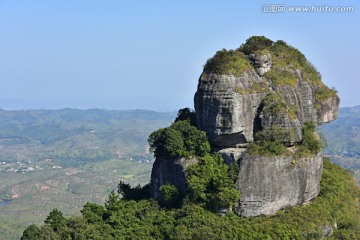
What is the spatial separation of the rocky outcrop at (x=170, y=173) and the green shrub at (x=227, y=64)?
7575mm

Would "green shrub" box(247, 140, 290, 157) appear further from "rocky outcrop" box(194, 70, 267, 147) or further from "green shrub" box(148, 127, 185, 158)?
"green shrub" box(148, 127, 185, 158)

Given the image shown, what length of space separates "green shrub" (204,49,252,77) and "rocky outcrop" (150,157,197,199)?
24.9 feet

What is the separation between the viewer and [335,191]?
39.9 metres

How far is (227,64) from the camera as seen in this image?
36.8 metres

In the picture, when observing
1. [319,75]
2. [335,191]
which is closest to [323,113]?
[319,75]

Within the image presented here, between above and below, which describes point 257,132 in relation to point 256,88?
below

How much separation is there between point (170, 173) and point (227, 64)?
10199 millimetres

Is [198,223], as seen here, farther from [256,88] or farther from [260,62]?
[260,62]

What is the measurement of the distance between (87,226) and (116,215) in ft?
8.30

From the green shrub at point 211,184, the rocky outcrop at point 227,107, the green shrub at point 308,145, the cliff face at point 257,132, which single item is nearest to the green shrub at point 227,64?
the cliff face at point 257,132

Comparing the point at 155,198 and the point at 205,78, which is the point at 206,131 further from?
the point at 155,198

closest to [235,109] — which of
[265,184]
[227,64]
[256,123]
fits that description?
[256,123]

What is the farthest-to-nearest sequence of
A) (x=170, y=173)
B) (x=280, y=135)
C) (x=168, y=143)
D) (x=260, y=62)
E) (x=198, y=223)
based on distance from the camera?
(x=260, y=62) → (x=170, y=173) → (x=168, y=143) → (x=280, y=135) → (x=198, y=223)

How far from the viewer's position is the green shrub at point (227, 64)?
36.3m
